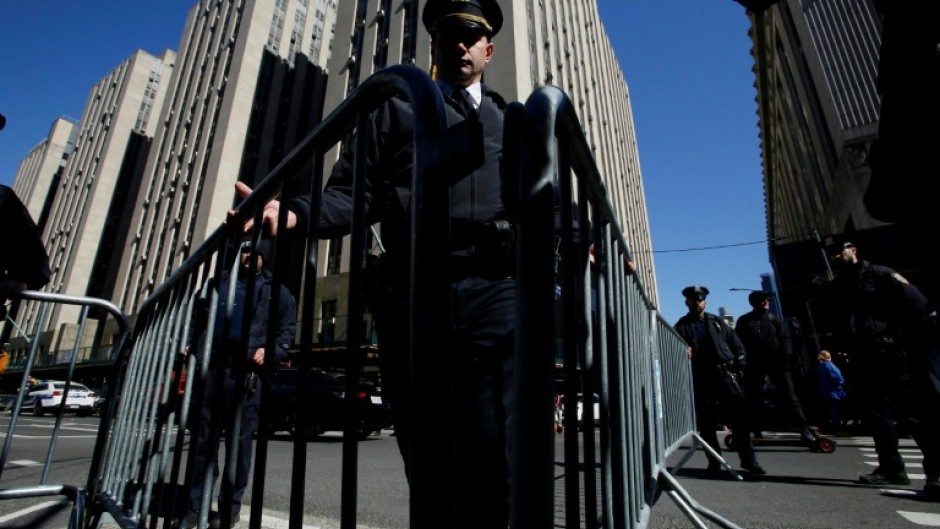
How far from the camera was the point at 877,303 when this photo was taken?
4016mm

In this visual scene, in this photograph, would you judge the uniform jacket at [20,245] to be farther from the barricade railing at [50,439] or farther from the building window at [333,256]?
the building window at [333,256]

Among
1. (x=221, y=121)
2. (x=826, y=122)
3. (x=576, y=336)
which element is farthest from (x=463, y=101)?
(x=221, y=121)

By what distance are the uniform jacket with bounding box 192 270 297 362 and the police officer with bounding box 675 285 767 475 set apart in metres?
3.84

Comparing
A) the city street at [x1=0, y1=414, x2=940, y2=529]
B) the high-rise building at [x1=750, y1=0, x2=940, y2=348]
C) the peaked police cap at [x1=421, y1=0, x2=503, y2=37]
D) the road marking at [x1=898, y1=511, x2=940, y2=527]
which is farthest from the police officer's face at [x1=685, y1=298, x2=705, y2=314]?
the peaked police cap at [x1=421, y1=0, x2=503, y2=37]

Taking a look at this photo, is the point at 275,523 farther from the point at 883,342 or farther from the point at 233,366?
the point at 883,342

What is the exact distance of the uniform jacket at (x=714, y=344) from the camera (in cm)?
524

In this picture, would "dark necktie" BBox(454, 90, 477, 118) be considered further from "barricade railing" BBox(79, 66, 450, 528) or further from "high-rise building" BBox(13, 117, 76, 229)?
"high-rise building" BBox(13, 117, 76, 229)

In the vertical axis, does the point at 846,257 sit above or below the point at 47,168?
below

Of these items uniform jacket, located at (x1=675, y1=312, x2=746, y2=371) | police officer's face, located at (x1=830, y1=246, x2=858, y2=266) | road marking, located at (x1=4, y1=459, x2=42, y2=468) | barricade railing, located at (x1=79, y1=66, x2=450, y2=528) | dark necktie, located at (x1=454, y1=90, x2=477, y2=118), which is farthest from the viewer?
road marking, located at (x1=4, y1=459, x2=42, y2=468)

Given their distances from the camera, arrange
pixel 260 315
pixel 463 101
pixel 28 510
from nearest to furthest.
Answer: pixel 463 101 < pixel 260 315 < pixel 28 510

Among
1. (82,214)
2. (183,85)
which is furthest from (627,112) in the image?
(82,214)

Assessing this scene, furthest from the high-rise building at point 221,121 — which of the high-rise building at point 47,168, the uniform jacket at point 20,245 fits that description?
the uniform jacket at point 20,245

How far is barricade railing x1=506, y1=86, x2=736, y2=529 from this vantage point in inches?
34.4

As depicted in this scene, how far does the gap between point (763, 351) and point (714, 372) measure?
0.99 metres
